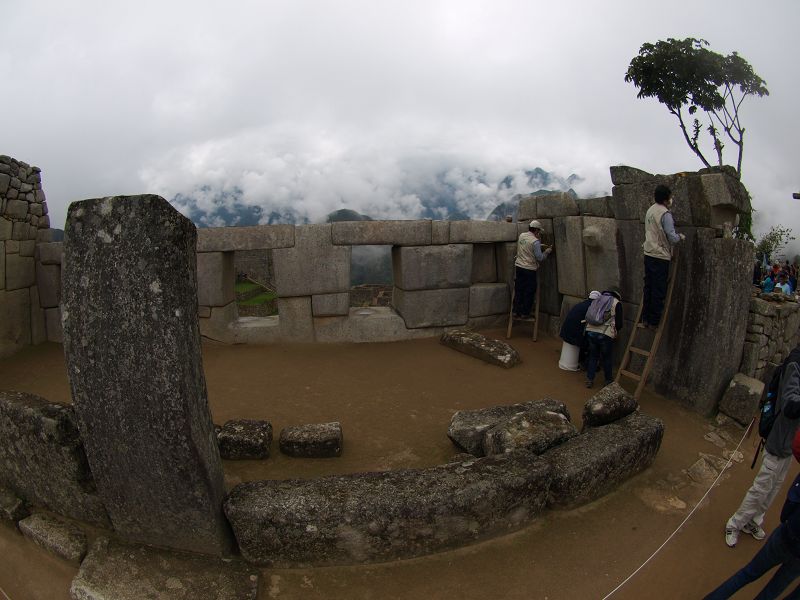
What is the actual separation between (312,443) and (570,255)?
5032mm

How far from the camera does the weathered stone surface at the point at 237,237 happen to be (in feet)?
23.5

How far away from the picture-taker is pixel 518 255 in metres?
7.92

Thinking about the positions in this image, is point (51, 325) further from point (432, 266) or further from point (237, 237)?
point (432, 266)

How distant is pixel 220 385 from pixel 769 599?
18.2ft

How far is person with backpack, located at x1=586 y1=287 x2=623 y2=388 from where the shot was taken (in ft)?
19.5

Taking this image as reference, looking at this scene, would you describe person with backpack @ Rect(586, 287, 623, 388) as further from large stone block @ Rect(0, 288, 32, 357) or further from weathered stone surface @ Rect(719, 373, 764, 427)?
large stone block @ Rect(0, 288, 32, 357)

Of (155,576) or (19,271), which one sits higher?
(19,271)

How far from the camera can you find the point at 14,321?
7.23 m

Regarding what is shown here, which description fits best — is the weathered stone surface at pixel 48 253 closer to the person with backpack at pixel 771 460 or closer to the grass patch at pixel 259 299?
the person with backpack at pixel 771 460

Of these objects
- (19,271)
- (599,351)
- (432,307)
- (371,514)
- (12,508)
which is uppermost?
(19,271)

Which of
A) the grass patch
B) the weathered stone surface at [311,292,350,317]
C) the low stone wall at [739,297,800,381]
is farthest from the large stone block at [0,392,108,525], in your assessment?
the grass patch

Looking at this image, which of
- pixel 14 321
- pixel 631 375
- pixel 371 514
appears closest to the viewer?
pixel 371 514

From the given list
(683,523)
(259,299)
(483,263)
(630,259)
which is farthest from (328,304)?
(259,299)

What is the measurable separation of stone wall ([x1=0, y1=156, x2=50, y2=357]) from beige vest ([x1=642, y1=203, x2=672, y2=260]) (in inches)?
341
